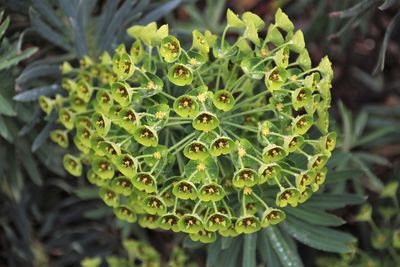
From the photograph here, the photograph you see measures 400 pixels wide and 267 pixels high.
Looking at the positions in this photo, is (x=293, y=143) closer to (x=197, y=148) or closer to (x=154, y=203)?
(x=197, y=148)

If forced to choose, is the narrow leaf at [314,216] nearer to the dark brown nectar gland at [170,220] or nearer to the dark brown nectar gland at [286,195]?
the dark brown nectar gland at [286,195]

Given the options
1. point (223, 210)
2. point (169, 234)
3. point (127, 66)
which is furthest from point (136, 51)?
point (169, 234)

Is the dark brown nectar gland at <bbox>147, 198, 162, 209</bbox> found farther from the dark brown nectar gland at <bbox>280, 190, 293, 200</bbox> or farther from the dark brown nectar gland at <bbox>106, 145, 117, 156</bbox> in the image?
the dark brown nectar gland at <bbox>280, 190, 293, 200</bbox>

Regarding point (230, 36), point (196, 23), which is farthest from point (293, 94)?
point (230, 36)

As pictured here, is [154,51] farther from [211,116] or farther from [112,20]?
[211,116]

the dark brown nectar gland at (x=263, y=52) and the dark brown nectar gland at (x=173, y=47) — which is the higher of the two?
the dark brown nectar gland at (x=173, y=47)

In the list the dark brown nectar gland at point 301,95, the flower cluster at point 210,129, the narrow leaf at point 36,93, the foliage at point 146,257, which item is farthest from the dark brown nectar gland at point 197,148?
the foliage at point 146,257

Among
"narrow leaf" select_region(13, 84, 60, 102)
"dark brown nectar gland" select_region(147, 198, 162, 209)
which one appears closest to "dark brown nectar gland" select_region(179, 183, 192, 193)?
"dark brown nectar gland" select_region(147, 198, 162, 209)

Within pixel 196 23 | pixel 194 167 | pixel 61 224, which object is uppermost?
pixel 196 23
